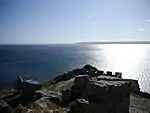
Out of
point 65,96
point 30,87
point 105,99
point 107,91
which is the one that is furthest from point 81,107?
point 30,87

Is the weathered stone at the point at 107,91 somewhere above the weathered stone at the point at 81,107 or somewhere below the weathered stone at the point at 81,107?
above

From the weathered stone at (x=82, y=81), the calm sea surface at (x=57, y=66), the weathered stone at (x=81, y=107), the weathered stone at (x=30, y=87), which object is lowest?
the calm sea surface at (x=57, y=66)

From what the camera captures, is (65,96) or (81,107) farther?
(65,96)

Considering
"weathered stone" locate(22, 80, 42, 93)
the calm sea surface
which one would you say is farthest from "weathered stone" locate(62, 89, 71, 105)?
the calm sea surface

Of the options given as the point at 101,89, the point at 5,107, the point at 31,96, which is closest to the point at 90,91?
the point at 101,89

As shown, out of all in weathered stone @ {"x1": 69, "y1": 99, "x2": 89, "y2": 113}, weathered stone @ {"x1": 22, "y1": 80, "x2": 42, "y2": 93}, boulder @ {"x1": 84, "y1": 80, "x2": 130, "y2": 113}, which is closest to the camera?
weathered stone @ {"x1": 69, "y1": 99, "x2": 89, "y2": 113}

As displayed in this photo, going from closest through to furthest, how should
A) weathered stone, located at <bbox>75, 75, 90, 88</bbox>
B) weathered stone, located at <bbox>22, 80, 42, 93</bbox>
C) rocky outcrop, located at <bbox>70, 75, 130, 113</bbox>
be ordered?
1. rocky outcrop, located at <bbox>70, 75, 130, 113</bbox>
2. weathered stone, located at <bbox>75, 75, 90, 88</bbox>
3. weathered stone, located at <bbox>22, 80, 42, 93</bbox>

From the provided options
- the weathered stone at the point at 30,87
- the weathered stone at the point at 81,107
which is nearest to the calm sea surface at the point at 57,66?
the weathered stone at the point at 30,87

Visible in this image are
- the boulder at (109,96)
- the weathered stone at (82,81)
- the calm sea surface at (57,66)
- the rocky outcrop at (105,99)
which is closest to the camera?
the rocky outcrop at (105,99)

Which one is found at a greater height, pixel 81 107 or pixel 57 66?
pixel 81 107

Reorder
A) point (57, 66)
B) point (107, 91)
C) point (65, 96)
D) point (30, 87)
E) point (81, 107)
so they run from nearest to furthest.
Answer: point (81, 107)
point (107, 91)
point (65, 96)
point (30, 87)
point (57, 66)

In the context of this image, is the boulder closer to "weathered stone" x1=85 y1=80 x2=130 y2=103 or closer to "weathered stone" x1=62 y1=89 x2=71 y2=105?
"weathered stone" x1=85 y1=80 x2=130 y2=103

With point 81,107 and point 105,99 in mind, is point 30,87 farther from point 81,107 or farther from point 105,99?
point 105,99

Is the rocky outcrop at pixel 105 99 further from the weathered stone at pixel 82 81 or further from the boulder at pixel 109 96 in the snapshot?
the weathered stone at pixel 82 81
